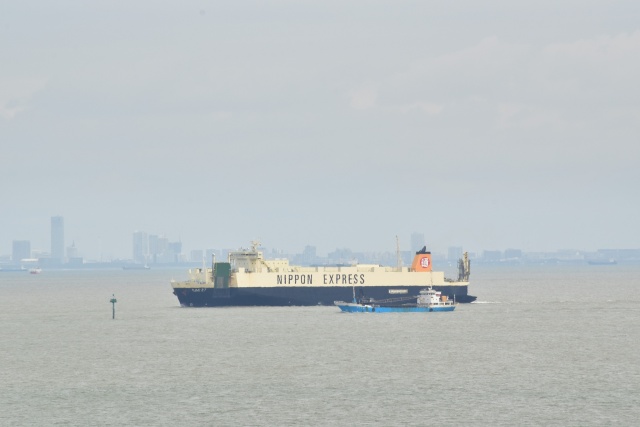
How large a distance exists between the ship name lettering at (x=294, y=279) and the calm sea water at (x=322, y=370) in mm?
9635

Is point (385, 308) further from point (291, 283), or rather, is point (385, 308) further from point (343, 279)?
point (291, 283)

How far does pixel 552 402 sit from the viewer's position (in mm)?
61656

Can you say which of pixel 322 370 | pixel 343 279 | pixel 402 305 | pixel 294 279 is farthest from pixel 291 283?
pixel 322 370

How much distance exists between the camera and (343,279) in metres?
140

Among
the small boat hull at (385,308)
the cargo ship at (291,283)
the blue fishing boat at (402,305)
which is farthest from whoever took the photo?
the cargo ship at (291,283)

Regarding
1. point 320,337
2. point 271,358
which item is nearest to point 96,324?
point 320,337

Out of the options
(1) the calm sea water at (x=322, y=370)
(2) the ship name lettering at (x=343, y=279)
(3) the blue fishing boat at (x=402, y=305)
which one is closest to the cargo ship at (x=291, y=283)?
(2) the ship name lettering at (x=343, y=279)

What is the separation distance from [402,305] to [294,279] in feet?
43.6

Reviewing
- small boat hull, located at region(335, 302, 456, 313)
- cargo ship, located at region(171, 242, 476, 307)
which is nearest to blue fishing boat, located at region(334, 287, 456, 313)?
small boat hull, located at region(335, 302, 456, 313)

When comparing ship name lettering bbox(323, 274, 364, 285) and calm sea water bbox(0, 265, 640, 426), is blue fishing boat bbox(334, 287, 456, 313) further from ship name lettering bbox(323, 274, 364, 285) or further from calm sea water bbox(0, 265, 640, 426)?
calm sea water bbox(0, 265, 640, 426)

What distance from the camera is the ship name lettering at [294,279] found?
453 ft

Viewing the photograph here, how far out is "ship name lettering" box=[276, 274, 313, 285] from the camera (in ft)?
453

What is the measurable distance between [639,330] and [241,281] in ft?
155

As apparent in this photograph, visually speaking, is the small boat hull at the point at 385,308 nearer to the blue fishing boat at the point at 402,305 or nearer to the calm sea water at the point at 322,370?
the blue fishing boat at the point at 402,305
